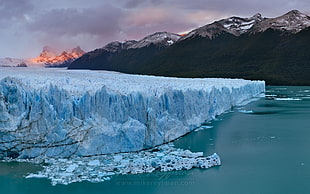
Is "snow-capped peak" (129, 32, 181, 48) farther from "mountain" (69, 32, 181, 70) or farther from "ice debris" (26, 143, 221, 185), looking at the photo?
"ice debris" (26, 143, 221, 185)

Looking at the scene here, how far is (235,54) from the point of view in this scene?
61.0 m

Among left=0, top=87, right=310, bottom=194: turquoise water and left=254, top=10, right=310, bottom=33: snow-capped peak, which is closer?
left=0, top=87, right=310, bottom=194: turquoise water

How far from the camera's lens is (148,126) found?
9070 mm

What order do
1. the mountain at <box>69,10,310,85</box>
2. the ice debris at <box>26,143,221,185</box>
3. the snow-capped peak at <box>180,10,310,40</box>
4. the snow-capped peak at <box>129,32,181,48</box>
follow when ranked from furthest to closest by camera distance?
the snow-capped peak at <box>129,32,181,48</box> < the snow-capped peak at <box>180,10,310,40</box> < the mountain at <box>69,10,310,85</box> < the ice debris at <box>26,143,221,185</box>

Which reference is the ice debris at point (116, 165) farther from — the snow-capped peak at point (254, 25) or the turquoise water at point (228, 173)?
the snow-capped peak at point (254, 25)

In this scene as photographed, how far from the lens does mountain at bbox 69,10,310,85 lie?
49812 millimetres

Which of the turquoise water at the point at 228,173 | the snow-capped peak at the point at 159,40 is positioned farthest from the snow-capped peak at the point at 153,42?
the turquoise water at the point at 228,173

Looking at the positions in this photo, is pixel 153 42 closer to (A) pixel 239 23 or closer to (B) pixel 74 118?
(A) pixel 239 23

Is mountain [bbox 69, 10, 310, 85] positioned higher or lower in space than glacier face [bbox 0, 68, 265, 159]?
higher

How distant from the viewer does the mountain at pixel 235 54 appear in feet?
163

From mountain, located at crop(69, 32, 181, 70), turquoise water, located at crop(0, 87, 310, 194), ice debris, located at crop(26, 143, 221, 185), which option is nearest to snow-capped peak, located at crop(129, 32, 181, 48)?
mountain, located at crop(69, 32, 181, 70)

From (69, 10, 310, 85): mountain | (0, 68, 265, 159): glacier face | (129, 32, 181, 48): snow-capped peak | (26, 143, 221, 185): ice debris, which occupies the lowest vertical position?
(26, 143, 221, 185): ice debris

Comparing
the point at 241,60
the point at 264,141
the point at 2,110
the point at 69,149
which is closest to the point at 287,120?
the point at 264,141

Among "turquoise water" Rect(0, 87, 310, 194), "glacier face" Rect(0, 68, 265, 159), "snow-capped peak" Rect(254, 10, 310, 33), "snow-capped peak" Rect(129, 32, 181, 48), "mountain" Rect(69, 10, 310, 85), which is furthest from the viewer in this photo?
"snow-capped peak" Rect(129, 32, 181, 48)
